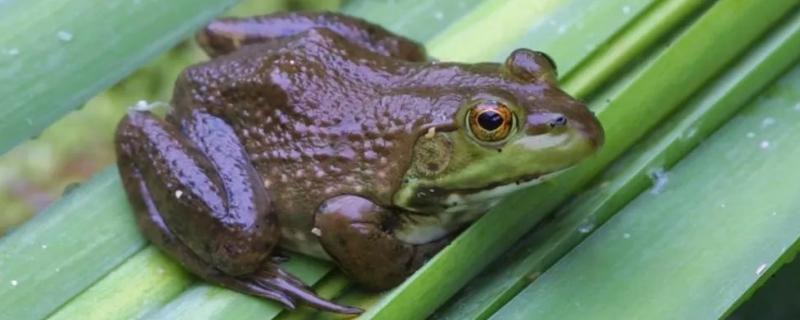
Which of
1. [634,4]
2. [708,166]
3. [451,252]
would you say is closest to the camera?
[451,252]

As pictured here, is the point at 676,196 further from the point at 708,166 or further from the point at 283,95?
the point at 283,95

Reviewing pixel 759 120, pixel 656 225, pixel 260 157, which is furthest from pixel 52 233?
pixel 759 120

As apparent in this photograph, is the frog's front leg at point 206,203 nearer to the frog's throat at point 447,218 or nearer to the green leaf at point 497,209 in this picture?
the green leaf at point 497,209

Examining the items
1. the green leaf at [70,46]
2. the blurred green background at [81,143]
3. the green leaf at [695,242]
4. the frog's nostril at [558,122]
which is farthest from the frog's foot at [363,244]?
the blurred green background at [81,143]

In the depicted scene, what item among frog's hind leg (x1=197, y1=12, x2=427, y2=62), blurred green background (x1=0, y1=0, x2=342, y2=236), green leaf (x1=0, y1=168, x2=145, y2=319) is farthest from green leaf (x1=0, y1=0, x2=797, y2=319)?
blurred green background (x1=0, y1=0, x2=342, y2=236)

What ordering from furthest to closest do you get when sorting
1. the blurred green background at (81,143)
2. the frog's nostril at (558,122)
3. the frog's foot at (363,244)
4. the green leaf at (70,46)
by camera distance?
1. the blurred green background at (81,143)
2. the green leaf at (70,46)
3. the frog's foot at (363,244)
4. the frog's nostril at (558,122)

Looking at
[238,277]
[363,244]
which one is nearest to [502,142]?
[363,244]

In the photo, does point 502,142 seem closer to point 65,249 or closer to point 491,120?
point 491,120

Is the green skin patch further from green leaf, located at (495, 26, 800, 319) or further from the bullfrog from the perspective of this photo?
green leaf, located at (495, 26, 800, 319)
